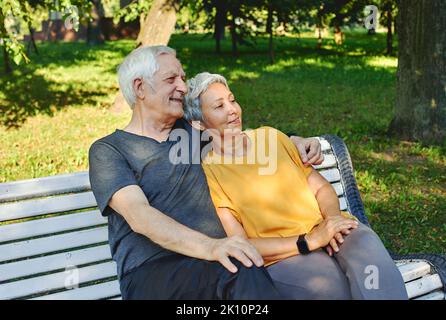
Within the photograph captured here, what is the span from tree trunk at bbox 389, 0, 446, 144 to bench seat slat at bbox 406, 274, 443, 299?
17.7 ft

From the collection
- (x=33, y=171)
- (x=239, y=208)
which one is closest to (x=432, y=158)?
(x=33, y=171)

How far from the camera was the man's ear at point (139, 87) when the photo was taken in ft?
9.98

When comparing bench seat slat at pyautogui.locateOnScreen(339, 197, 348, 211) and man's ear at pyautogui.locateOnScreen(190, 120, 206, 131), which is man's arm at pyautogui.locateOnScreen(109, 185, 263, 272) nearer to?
man's ear at pyautogui.locateOnScreen(190, 120, 206, 131)

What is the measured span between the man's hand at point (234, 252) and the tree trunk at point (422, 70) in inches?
242

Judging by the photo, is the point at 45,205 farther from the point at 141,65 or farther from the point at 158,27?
the point at 158,27

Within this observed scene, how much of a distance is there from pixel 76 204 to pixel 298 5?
59.1ft

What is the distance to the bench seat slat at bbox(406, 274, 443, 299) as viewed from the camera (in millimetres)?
2916

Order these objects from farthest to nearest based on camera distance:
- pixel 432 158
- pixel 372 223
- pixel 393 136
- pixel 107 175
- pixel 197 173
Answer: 1. pixel 393 136
2. pixel 432 158
3. pixel 372 223
4. pixel 197 173
5. pixel 107 175

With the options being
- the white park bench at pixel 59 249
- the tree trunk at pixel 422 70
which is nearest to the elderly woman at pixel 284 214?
the white park bench at pixel 59 249

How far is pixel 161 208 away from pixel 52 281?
0.67m

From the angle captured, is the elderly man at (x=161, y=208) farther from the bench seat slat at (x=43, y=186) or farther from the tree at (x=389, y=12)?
the tree at (x=389, y=12)

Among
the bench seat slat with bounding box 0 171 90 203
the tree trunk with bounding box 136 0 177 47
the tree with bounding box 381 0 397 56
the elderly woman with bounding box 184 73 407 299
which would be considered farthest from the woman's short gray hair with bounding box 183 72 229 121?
the tree with bounding box 381 0 397 56

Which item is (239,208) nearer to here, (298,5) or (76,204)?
(76,204)

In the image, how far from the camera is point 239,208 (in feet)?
9.64
